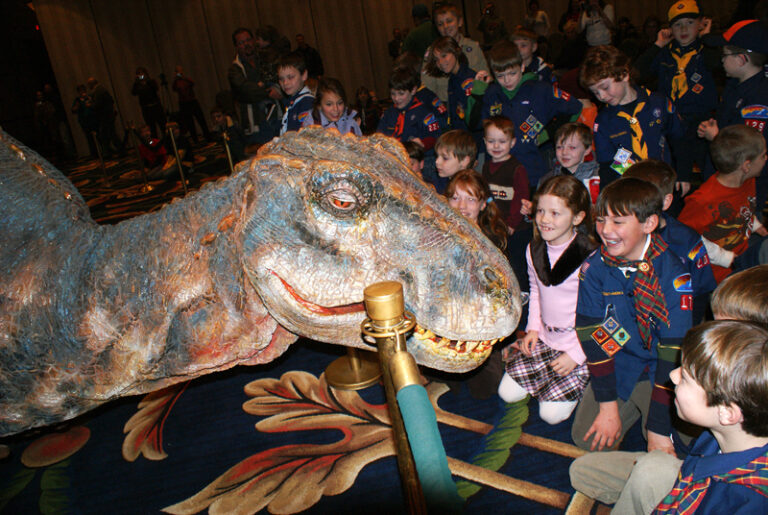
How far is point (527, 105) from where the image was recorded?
5191 mm

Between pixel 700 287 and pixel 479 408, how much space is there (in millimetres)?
1513

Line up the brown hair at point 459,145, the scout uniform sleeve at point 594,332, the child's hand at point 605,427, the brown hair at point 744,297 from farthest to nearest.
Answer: the brown hair at point 459,145, the scout uniform sleeve at point 594,332, the child's hand at point 605,427, the brown hair at point 744,297

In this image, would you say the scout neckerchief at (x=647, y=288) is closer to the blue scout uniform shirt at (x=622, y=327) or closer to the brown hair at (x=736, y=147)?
the blue scout uniform shirt at (x=622, y=327)

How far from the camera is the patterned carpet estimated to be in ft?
9.00

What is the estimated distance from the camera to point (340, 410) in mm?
3510

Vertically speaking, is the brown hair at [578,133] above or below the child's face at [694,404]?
above

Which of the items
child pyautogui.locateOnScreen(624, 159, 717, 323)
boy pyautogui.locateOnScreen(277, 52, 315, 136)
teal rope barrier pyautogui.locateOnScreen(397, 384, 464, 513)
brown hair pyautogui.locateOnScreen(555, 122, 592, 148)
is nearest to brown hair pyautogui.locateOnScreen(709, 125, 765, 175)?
brown hair pyautogui.locateOnScreen(555, 122, 592, 148)

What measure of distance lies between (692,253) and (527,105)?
2.57 meters

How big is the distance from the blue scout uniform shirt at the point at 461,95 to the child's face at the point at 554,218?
2955mm

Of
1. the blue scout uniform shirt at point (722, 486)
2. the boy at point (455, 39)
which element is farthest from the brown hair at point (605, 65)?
the blue scout uniform shirt at point (722, 486)

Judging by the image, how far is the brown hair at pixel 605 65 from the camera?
4.38 metres

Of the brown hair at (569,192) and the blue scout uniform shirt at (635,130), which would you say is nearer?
the brown hair at (569,192)

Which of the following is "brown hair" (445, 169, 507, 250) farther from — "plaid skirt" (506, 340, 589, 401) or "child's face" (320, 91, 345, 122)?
"child's face" (320, 91, 345, 122)

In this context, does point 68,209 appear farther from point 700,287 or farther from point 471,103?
point 471,103
